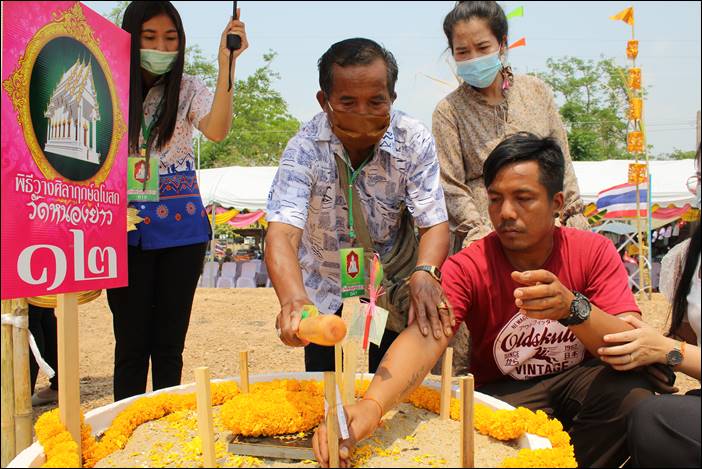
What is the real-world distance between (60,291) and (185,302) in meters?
1.00

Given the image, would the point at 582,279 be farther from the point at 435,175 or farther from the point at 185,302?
the point at 185,302

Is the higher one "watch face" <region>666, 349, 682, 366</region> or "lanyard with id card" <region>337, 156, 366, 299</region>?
"lanyard with id card" <region>337, 156, 366, 299</region>

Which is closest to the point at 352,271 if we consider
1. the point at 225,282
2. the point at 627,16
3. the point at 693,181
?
the point at 693,181

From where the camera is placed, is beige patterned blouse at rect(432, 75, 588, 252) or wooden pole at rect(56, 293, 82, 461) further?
beige patterned blouse at rect(432, 75, 588, 252)

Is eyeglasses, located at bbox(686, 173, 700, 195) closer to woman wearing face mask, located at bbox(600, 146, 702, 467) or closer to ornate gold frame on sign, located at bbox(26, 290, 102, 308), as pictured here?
woman wearing face mask, located at bbox(600, 146, 702, 467)

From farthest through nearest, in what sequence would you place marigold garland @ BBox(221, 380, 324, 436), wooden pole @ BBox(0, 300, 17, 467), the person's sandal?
the person's sandal, wooden pole @ BBox(0, 300, 17, 467), marigold garland @ BBox(221, 380, 324, 436)

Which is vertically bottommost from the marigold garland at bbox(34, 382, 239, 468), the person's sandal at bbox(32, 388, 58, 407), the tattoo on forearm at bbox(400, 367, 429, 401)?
the person's sandal at bbox(32, 388, 58, 407)

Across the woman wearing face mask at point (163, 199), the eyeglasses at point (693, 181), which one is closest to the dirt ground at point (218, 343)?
the eyeglasses at point (693, 181)

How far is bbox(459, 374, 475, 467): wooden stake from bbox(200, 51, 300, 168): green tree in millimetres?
29660

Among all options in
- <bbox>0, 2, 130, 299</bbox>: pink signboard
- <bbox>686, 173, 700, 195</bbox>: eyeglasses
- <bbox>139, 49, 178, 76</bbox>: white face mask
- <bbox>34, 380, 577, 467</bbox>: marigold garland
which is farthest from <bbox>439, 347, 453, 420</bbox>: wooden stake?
<bbox>139, 49, 178, 76</bbox>: white face mask

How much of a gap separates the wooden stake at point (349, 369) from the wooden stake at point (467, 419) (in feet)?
1.78

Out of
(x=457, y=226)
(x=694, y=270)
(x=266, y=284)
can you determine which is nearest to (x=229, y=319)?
(x=266, y=284)

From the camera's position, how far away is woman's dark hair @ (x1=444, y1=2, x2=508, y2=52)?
2.76m

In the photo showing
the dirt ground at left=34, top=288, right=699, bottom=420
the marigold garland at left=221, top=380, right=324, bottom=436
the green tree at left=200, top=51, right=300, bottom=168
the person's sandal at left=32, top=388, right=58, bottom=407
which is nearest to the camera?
the marigold garland at left=221, top=380, right=324, bottom=436
